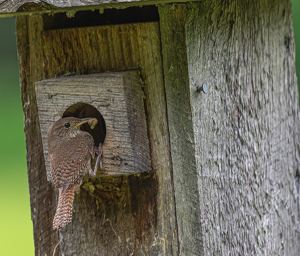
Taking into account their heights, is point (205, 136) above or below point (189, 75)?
below

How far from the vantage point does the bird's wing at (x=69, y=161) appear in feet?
7.25

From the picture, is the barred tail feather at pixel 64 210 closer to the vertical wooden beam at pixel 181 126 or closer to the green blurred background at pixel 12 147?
the vertical wooden beam at pixel 181 126

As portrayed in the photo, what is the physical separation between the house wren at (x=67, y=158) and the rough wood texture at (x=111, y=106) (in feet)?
0.18

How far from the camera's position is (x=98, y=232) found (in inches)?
98.4

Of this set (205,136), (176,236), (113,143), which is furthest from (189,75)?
(176,236)

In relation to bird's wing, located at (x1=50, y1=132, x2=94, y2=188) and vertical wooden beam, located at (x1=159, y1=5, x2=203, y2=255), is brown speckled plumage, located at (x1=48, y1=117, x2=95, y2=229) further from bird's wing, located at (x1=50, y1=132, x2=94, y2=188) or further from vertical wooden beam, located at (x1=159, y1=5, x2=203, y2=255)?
vertical wooden beam, located at (x1=159, y1=5, x2=203, y2=255)

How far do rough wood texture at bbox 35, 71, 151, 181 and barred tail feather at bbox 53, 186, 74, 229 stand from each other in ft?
0.56

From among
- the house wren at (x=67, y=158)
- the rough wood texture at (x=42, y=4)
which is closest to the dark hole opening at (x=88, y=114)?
the house wren at (x=67, y=158)

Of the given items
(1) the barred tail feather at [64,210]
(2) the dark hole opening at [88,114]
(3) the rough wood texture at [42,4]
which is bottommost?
(1) the barred tail feather at [64,210]

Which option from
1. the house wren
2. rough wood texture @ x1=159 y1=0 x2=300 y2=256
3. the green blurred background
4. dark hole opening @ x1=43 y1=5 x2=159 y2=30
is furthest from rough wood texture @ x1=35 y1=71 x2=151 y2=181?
the green blurred background

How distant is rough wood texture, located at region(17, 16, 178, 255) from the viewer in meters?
2.33

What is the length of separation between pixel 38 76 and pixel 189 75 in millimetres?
814

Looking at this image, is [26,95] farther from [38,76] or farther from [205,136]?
[205,136]

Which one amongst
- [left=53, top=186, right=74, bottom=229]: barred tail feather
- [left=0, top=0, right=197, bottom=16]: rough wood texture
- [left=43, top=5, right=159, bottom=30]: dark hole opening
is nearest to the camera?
[left=0, top=0, right=197, bottom=16]: rough wood texture
